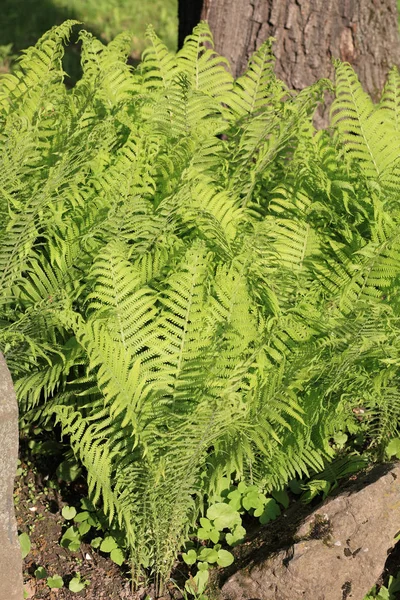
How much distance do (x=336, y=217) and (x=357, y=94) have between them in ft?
2.28

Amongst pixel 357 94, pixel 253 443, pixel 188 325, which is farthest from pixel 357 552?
pixel 357 94

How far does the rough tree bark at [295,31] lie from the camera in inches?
159

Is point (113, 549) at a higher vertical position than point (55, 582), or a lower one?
higher

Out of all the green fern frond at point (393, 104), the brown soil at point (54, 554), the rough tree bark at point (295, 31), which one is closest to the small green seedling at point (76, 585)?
the brown soil at point (54, 554)

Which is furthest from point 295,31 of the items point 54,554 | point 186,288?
point 54,554

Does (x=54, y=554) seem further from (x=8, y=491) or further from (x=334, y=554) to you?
(x=334, y=554)

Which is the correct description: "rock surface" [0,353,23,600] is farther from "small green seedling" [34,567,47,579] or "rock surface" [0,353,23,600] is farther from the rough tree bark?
the rough tree bark

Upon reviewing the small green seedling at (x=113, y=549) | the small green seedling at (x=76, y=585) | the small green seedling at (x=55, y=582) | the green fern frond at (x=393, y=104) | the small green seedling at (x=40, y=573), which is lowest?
the small green seedling at (x=40, y=573)

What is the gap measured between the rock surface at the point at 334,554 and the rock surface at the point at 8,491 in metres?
0.70

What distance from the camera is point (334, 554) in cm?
254

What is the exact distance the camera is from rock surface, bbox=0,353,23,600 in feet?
7.20

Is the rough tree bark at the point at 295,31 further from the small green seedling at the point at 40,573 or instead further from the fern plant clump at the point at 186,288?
the small green seedling at the point at 40,573

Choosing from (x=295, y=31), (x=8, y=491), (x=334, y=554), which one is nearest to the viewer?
→ (x=8, y=491)

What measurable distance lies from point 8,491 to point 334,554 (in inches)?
42.1
